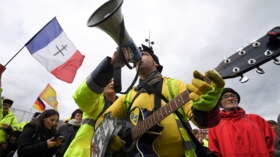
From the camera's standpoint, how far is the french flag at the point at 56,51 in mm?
5910

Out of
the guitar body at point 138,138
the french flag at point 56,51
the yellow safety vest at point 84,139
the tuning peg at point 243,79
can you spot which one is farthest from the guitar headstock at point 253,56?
the french flag at point 56,51

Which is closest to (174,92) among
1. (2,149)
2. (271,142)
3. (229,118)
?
(229,118)

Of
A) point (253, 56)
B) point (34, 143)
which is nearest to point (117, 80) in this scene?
point (253, 56)

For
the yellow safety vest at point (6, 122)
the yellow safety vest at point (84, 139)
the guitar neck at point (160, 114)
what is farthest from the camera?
the yellow safety vest at point (6, 122)

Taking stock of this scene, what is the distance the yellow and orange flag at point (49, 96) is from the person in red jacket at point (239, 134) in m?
7.84

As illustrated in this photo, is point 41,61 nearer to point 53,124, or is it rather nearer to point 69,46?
point 69,46

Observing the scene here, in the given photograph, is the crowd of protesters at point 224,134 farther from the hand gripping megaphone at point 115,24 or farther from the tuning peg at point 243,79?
the tuning peg at point 243,79

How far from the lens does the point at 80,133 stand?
2115 mm

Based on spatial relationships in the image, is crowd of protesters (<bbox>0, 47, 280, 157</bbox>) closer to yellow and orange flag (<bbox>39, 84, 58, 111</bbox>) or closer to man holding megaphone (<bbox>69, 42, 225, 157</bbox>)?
man holding megaphone (<bbox>69, 42, 225, 157</bbox>)

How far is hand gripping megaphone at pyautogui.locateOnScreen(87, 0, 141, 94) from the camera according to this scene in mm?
1651

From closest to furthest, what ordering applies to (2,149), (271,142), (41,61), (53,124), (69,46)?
(271,142) → (53,124) → (2,149) → (41,61) → (69,46)

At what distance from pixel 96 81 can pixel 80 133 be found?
2.51 feet

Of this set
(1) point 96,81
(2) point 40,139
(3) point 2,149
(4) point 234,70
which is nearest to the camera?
(4) point 234,70

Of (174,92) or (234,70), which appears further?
(174,92)
